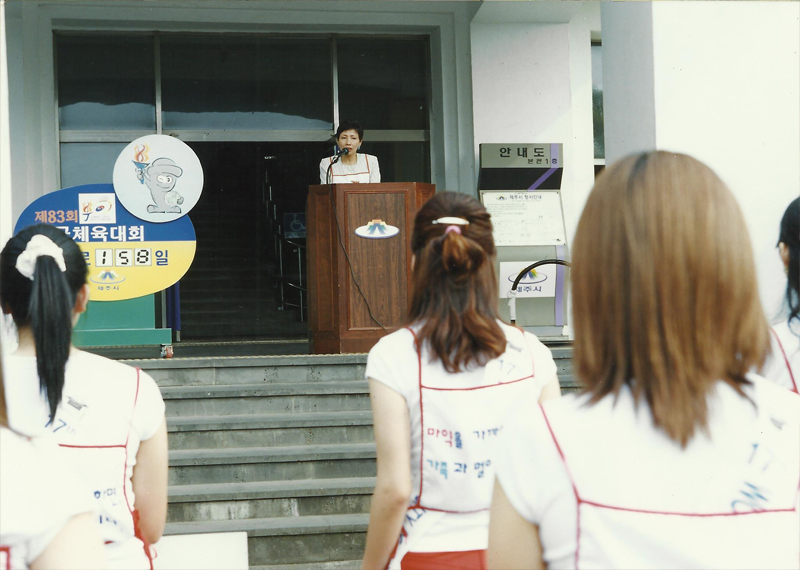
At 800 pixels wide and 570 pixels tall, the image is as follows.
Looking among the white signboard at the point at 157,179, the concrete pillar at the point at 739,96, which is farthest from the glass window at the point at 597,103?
the white signboard at the point at 157,179

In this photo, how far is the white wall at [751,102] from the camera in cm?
441

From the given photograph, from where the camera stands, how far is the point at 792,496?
924 millimetres

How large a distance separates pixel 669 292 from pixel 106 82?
26.7 ft

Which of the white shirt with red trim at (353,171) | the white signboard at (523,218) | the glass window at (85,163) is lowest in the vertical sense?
the white signboard at (523,218)

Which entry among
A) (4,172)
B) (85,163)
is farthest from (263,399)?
(85,163)

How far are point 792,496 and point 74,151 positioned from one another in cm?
816

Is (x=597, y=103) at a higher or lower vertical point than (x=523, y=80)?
lower

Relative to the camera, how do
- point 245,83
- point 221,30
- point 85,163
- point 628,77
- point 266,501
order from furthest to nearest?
point 245,83
point 221,30
point 85,163
point 628,77
point 266,501

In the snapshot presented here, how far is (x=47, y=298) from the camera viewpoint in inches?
64.9

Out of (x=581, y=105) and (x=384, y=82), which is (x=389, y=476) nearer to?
(x=581, y=105)

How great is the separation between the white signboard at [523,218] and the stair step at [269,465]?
3.70 metres

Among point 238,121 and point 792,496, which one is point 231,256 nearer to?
point 238,121

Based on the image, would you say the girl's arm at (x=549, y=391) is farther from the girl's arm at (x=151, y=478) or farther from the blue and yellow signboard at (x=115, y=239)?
the blue and yellow signboard at (x=115, y=239)

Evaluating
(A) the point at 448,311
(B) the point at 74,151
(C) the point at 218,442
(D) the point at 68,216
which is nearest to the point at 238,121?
(B) the point at 74,151
